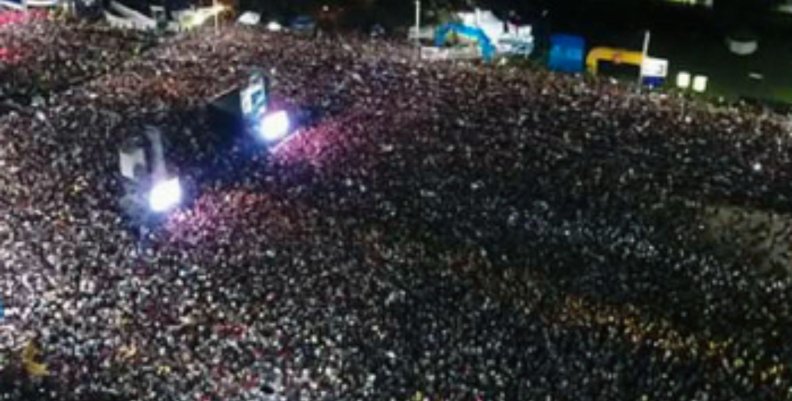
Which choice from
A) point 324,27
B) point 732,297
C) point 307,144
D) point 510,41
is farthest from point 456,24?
point 732,297

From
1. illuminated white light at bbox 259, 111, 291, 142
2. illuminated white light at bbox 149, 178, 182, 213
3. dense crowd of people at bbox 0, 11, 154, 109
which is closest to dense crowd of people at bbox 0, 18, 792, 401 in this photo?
illuminated white light at bbox 149, 178, 182, 213

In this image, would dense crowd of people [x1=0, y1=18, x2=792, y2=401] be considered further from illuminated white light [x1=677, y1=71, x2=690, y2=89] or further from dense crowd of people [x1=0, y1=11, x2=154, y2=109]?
illuminated white light [x1=677, y1=71, x2=690, y2=89]

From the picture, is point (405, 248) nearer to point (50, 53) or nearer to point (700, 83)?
point (50, 53)

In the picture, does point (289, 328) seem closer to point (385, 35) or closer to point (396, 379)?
point (396, 379)

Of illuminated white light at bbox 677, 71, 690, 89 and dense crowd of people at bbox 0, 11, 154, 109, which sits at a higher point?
dense crowd of people at bbox 0, 11, 154, 109

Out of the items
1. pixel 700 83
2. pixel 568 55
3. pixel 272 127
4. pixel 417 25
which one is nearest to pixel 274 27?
pixel 417 25

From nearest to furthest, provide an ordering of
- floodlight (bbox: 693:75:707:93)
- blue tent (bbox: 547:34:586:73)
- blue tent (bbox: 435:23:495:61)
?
1. floodlight (bbox: 693:75:707:93)
2. blue tent (bbox: 547:34:586:73)
3. blue tent (bbox: 435:23:495:61)
